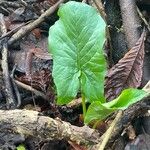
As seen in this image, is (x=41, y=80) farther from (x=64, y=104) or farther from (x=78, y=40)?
(x=78, y=40)

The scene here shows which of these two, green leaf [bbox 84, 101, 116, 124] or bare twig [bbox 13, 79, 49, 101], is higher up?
green leaf [bbox 84, 101, 116, 124]

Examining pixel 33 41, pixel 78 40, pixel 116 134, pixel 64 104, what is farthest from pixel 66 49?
pixel 33 41

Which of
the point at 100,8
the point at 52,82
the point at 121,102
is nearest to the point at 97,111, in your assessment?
the point at 121,102

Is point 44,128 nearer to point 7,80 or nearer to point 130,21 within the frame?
point 7,80

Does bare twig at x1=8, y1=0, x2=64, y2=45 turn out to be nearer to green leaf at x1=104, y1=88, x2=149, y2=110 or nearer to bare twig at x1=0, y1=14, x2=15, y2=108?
bare twig at x1=0, y1=14, x2=15, y2=108

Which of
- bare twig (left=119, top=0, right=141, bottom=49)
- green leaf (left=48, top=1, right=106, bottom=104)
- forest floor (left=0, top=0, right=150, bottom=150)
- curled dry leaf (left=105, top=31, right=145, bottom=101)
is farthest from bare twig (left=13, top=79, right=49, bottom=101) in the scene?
bare twig (left=119, top=0, right=141, bottom=49)

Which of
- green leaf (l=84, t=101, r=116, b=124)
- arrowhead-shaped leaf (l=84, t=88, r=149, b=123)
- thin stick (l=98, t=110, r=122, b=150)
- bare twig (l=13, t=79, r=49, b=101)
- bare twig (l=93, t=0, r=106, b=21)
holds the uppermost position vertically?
bare twig (l=93, t=0, r=106, b=21)

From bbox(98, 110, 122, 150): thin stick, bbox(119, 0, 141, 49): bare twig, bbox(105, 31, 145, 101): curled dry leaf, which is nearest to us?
bbox(98, 110, 122, 150): thin stick
